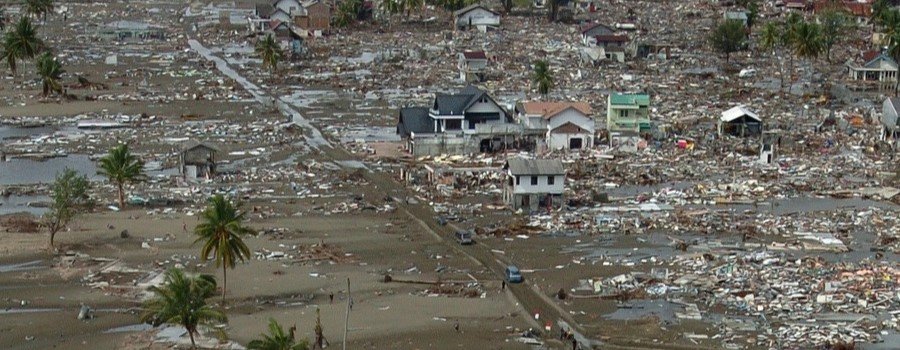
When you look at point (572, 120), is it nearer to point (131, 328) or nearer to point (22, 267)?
point (22, 267)

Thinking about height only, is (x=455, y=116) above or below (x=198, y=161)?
above

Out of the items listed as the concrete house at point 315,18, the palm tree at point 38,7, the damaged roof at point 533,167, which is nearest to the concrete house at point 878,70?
the damaged roof at point 533,167

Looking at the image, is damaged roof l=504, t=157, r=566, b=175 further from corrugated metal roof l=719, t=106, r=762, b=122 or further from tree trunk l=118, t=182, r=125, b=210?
corrugated metal roof l=719, t=106, r=762, b=122

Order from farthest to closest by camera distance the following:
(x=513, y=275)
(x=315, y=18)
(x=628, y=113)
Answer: (x=315, y=18)
(x=628, y=113)
(x=513, y=275)

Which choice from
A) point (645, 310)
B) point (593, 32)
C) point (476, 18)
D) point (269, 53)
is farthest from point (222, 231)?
point (476, 18)

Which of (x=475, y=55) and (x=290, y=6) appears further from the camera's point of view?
(x=290, y=6)

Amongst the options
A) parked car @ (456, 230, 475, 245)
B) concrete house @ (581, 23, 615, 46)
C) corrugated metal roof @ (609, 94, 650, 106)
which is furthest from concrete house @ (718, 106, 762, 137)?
concrete house @ (581, 23, 615, 46)

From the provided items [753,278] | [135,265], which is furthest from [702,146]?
[135,265]
